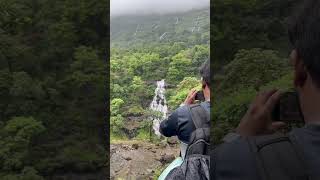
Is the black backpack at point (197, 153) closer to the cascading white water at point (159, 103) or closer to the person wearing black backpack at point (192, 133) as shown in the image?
the person wearing black backpack at point (192, 133)

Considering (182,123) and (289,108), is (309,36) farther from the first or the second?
(182,123)

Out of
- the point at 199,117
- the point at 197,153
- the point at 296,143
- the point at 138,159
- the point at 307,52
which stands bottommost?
the point at 138,159

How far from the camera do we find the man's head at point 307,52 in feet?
1.67

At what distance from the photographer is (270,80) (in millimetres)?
1953

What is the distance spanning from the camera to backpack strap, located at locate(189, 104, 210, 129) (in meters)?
1.50

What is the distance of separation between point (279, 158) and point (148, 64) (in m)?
2.16

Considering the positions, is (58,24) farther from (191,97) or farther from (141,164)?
(141,164)

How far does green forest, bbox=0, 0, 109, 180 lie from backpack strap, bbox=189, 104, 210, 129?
742 mm

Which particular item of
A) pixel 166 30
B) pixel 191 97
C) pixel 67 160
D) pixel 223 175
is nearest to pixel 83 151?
pixel 67 160

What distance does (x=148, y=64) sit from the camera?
2619mm

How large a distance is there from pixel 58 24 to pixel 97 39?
7.9 inches

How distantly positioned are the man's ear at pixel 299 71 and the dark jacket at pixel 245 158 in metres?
0.05

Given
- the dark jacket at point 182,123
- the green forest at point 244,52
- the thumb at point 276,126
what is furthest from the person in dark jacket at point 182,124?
the thumb at point 276,126

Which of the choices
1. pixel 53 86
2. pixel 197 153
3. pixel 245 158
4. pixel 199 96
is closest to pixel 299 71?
pixel 245 158
